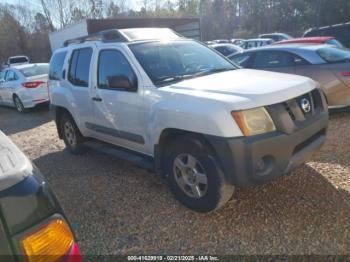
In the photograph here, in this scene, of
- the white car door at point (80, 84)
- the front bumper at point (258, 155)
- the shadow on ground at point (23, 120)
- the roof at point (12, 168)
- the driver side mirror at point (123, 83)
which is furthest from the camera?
the shadow on ground at point (23, 120)

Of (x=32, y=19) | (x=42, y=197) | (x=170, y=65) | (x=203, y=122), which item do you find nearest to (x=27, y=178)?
(x=42, y=197)

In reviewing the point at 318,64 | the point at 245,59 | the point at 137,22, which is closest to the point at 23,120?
the point at 245,59

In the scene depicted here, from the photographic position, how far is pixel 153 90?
3652mm

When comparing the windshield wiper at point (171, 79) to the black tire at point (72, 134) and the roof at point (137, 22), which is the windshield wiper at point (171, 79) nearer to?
the black tire at point (72, 134)

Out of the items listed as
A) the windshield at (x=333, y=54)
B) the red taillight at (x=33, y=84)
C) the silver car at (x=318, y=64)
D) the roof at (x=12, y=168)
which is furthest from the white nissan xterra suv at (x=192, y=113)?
the red taillight at (x=33, y=84)

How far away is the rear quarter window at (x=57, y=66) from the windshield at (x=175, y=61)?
212 cm

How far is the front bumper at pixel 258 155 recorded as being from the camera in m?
2.84

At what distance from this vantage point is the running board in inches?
156

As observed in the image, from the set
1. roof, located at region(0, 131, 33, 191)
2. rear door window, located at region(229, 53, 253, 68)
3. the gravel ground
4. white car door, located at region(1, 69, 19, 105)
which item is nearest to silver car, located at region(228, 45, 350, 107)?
rear door window, located at region(229, 53, 253, 68)

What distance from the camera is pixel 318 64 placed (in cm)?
631

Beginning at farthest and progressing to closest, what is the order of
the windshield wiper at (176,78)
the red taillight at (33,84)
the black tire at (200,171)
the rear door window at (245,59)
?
1. the red taillight at (33,84)
2. the rear door window at (245,59)
3. the windshield wiper at (176,78)
4. the black tire at (200,171)

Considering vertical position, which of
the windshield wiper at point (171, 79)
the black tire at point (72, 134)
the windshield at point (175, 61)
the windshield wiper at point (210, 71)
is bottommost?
the black tire at point (72, 134)

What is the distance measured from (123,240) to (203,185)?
0.94 m

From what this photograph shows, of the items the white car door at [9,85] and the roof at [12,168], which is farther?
the white car door at [9,85]
